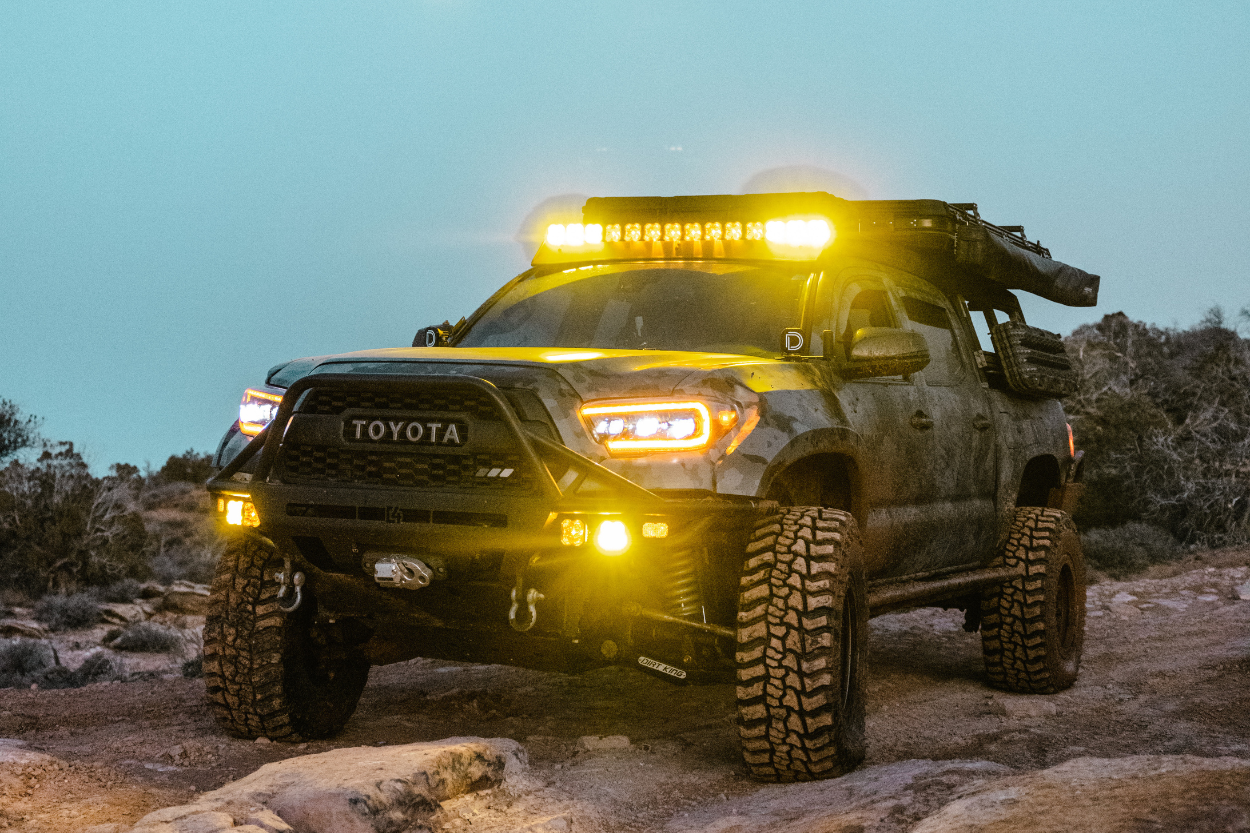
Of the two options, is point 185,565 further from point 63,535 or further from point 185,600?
point 185,600

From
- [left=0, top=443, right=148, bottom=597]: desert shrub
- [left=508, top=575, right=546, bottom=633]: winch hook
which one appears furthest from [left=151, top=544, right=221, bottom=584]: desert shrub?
[left=508, top=575, right=546, bottom=633]: winch hook

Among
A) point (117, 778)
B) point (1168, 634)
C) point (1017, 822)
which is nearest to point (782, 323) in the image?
point (1017, 822)

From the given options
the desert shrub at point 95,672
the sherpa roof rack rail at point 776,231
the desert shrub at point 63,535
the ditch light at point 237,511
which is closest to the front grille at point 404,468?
the ditch light at point 237,511

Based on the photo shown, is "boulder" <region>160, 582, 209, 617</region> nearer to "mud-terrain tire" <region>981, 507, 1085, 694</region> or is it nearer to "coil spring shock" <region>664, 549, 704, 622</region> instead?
"mud-terrain tire" <region>981, 507, 1085, 694</region>

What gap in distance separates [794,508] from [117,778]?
271 cm

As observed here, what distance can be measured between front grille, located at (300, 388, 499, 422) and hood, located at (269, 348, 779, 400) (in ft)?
0.31

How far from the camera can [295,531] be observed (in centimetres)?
476

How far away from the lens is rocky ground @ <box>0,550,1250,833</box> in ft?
12.6

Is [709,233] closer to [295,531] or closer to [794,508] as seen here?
[794,508]

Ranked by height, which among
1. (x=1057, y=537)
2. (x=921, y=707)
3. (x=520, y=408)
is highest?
(x=520, y=408)

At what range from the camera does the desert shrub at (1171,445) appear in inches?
774

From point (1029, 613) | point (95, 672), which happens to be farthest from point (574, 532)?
point (95, 672)

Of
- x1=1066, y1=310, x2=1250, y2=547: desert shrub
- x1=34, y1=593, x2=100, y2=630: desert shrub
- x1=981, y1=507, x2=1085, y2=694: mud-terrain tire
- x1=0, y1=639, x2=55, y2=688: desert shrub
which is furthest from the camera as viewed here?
x1=1066, y1=310, x2=1250, y2=547: desert shrub

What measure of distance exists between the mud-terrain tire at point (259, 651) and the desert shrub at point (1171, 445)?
1649 cm
